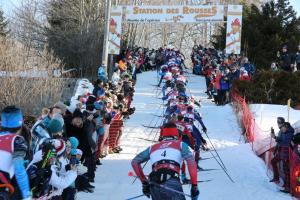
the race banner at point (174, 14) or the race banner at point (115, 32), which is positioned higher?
the race banner at point (174, 14)

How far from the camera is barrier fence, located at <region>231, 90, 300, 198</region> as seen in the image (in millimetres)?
10930

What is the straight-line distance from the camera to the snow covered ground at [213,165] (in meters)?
11.1

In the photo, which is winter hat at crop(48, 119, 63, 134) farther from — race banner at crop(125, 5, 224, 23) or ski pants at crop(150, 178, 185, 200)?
race banner at crop(125, 5, 224, 23)

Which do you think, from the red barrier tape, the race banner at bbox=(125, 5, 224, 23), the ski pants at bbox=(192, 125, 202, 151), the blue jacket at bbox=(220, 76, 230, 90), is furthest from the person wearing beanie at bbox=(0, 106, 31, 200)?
the race banner at bbox=(125, 5, 224, 23)

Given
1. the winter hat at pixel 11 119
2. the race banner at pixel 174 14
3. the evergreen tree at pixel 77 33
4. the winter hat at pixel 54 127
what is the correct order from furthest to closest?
the evergreen tree at pixel 77 33 < the race banner at pixel 174 14 < the winter hat at pixel 54 127 < the winter hat at pixel 11 119

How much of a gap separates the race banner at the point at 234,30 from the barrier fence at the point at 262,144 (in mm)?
5603

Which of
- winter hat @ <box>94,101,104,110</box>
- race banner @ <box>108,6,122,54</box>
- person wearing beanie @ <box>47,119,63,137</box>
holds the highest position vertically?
race banner @ <box>108,6,122,54</box>

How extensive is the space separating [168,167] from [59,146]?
1.55 metres

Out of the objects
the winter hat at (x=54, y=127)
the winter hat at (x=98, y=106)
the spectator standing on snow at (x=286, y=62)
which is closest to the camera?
the winter hat at (x=54, y=127)

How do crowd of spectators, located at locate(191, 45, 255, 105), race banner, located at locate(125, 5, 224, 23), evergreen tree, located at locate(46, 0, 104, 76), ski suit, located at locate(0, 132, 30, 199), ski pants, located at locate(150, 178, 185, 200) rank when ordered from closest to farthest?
ski suit, located at locate(0, 132, 30, 199), ski pants, located at locate(150, 178, 185, 200), crowd of spectators, located at locate(191, 45, 255, 105), race banner, located at locate(125, 5, 224, 23), evergreen tree, located at locate(46, 0, 104, 76)

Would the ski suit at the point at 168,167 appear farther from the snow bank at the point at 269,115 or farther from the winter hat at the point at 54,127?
the snow bank at the point at 269,115

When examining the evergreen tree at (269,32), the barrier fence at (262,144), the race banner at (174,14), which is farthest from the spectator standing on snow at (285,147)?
the evergreen tree at (269,32)

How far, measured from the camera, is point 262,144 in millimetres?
14930

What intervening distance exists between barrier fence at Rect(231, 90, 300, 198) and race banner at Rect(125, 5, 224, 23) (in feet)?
25.7
